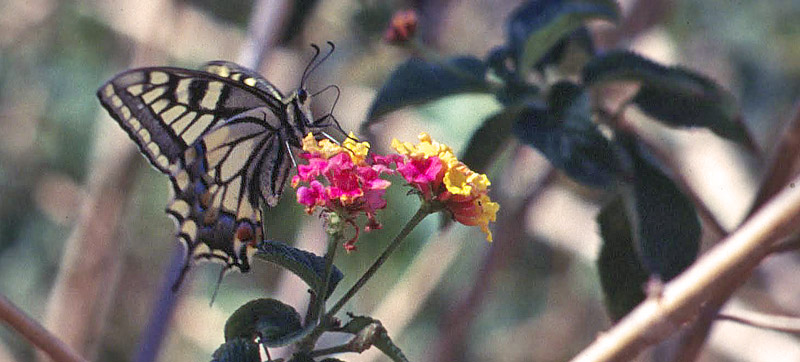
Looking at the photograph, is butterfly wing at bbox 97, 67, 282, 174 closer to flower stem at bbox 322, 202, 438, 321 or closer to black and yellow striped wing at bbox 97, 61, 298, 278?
black and yellow striped wing at bbox 97, 61, 298, 278

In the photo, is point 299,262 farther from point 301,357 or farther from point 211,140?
point 211,140

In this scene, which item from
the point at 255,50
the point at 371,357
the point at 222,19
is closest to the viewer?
the point at 255,50

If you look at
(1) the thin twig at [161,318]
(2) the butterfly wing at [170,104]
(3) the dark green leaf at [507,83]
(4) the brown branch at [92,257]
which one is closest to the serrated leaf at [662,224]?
(3) the dark green leaf at [507,83]

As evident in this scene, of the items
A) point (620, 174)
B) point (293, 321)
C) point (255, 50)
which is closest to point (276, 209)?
point (255, 50)

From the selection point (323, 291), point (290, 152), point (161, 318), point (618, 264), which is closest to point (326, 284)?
point (323, 291)

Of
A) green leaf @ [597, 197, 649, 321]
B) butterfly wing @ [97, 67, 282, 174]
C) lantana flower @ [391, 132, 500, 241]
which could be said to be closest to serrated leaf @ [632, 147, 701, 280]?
green leaf @ [597, 197, 649, 321]

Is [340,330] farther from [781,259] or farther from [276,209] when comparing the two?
[781,259]
